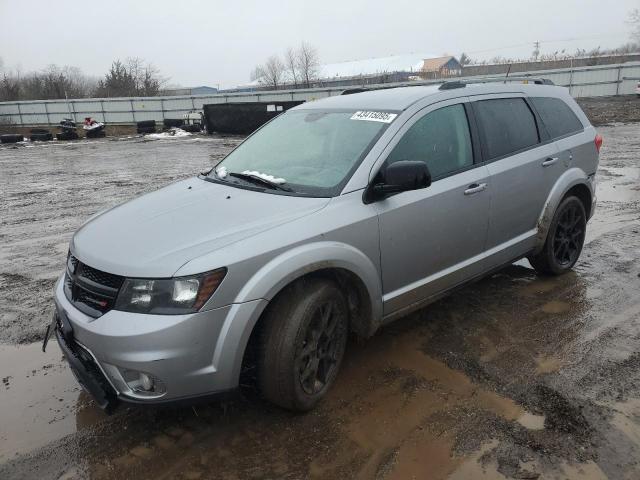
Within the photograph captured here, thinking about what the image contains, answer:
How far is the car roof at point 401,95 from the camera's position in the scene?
3600 millimetres

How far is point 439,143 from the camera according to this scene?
3605 millimetres

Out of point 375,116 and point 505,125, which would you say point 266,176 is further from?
point 505,125

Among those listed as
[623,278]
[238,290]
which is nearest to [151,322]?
[238,290]

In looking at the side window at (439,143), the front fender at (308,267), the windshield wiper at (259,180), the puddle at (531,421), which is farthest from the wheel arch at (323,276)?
the puddle at (531,421)

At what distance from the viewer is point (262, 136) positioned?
413 cm

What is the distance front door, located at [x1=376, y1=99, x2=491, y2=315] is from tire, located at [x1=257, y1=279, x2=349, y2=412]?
45 cm

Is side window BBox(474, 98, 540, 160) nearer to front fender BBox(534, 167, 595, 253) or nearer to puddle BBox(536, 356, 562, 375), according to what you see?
front fender BBox(534, 167, 595, 253)

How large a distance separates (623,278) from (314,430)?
3.52 metres

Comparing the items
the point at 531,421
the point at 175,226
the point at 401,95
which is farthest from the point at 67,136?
the point at 531,421

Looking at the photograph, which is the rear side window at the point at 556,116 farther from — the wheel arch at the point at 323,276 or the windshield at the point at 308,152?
the wheel arch at the point at 323,276

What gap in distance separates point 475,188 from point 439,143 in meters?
0.42

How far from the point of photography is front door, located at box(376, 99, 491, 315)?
3.23 meters

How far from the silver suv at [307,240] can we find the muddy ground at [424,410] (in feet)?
1.11

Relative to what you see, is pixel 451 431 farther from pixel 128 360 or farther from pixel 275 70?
pixel 275 70
